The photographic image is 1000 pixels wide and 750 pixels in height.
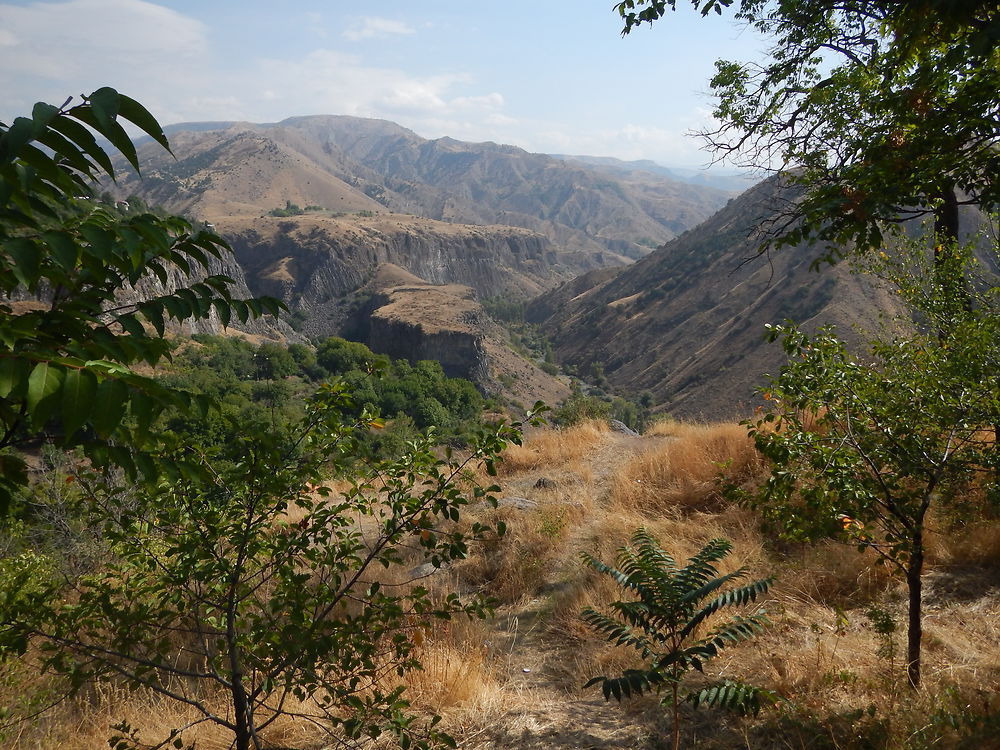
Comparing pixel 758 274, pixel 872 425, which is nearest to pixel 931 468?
pixel 872 425

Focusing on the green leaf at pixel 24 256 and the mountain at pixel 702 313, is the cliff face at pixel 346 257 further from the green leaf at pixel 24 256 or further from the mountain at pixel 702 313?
the green leaf at pixel 24 256

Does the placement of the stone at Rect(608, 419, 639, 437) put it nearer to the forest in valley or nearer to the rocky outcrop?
the forest in valley

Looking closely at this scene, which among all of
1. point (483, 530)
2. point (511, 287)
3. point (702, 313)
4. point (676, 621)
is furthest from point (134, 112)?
point (511, 287)

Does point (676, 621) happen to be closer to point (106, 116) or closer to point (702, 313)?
point (106, 116)

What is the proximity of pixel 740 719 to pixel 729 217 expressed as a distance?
9593 centimetres

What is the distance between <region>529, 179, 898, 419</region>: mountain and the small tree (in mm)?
45661

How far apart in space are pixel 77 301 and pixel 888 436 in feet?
10.3

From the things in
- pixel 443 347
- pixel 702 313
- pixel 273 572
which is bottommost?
pixel 443 347

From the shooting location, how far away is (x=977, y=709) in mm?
2361

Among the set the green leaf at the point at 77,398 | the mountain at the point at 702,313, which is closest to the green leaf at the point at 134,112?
the green leaf at the point at 77,398

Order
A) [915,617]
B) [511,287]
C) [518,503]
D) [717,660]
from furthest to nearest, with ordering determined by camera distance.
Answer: [511,287]
[518,503]
[717,660]
[915,617]

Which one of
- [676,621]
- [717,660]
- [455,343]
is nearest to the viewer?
[676,621]

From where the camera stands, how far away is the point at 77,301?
4.61 feet

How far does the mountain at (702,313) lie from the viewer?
2267 inches
